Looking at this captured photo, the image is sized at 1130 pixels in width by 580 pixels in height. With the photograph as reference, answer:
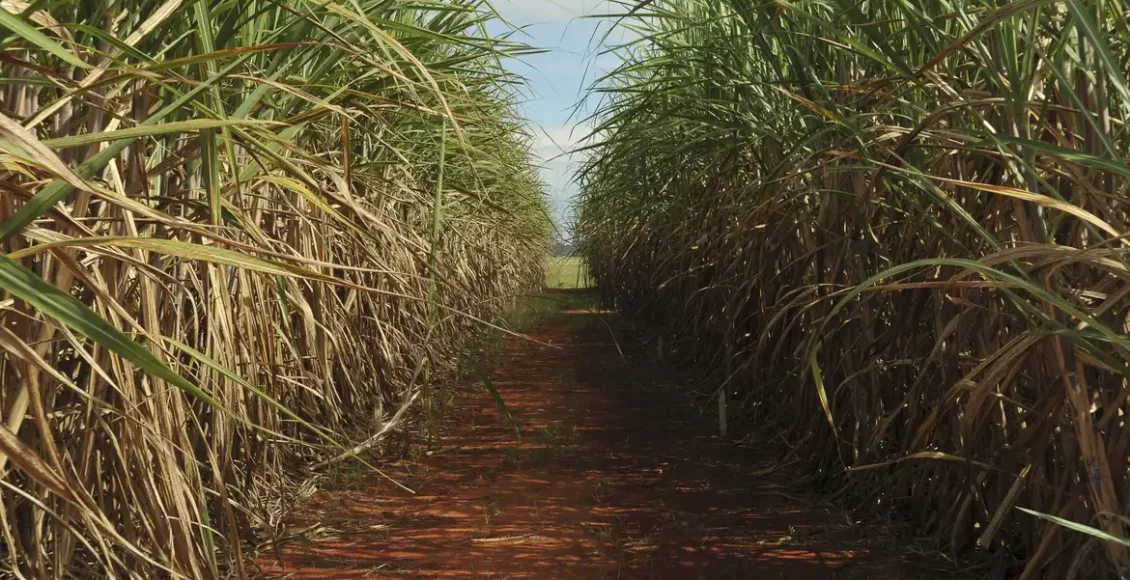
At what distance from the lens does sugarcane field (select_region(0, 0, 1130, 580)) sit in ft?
4.25

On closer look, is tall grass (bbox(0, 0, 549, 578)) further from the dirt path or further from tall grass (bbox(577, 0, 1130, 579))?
tall grass (bbox(577, 0, 1130, 579))

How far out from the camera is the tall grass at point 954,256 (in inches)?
55.6

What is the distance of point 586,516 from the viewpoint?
2.96m

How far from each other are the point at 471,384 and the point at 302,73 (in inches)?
123

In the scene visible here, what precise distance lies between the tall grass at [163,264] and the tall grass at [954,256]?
76 centimetres

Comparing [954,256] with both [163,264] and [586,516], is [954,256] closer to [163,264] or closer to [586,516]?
[586,516]

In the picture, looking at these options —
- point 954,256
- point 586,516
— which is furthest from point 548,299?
point 954,256

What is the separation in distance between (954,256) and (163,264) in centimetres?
151

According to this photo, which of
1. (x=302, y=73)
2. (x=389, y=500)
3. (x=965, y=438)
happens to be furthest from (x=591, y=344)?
(x=965, y=438)

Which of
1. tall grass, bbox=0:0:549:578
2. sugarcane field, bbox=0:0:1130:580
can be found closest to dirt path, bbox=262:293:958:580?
sugarcane field, bbox=0:0:1130:580

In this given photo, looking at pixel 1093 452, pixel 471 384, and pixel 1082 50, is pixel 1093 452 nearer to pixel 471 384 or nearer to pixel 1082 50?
pixel 1082 50

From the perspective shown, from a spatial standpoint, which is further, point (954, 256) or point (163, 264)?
point (954, 256)

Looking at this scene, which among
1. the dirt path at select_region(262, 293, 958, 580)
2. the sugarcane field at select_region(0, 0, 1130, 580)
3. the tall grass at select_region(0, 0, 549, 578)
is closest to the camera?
the tall grass at select_region(0, 0, 549, 578)

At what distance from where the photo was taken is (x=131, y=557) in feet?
5.72
